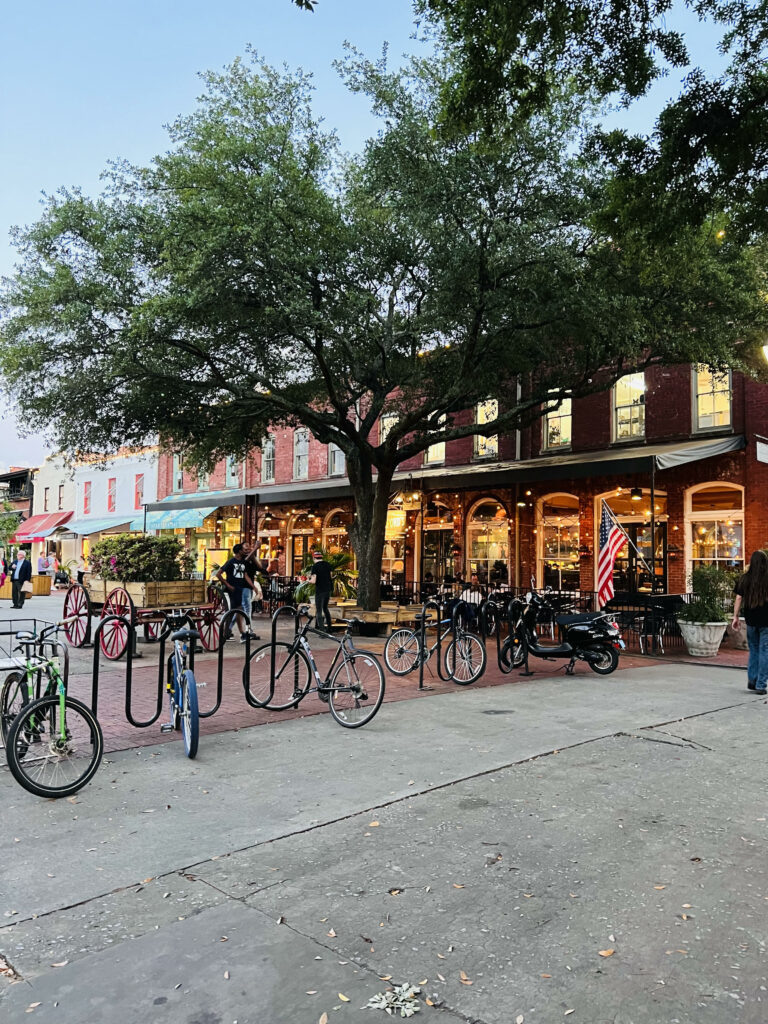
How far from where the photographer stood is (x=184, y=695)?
256 inches

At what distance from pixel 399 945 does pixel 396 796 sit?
2.06m

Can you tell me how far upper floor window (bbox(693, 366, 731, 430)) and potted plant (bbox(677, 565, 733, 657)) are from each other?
Result: 514 cm

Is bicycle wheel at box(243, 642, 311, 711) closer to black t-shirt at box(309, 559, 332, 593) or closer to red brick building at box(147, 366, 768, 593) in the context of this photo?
black t-shirt at box(309, 559, 332, 593)

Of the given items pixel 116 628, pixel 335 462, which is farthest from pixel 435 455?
pixel 116 628

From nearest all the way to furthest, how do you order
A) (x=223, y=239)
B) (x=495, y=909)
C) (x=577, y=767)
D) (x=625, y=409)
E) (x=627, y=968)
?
(x=627, y=968) → (x=495, y=909) → (x=577, y=767) → (x=223, y=239) → (x=625, y=409)

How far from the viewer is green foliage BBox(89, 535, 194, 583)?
13.1 metres

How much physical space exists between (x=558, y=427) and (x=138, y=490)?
2472 cm

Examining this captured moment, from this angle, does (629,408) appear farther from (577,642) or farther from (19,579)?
(19,579)

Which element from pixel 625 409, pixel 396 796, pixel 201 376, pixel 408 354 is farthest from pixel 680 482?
pixel 396 796

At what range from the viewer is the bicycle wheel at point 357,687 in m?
7.68

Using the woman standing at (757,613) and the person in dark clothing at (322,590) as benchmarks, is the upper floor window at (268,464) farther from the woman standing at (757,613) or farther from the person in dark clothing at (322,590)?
the woman standing at (757,613)

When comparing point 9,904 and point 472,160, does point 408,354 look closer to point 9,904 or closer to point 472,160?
point 472,160

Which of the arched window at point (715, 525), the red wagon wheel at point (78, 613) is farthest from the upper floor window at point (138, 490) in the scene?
the arched window at point (715, 525)

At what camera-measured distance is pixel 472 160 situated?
1262 centimetres
